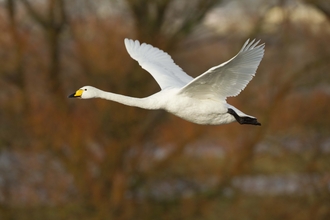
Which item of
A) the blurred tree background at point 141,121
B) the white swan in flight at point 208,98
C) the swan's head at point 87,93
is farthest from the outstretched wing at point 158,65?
the blurred tree background at point 141,121

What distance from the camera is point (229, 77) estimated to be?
28.9ft

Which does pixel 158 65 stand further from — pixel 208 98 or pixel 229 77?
pixel 229 77

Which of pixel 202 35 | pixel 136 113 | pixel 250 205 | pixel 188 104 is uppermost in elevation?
pixel 202 35

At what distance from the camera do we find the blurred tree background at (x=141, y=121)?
1992cm

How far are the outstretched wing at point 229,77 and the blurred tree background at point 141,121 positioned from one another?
10733 mm

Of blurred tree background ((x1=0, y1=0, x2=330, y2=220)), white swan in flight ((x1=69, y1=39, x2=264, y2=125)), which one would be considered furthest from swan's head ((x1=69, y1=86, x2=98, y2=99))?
blurred tree background ((x1=0, y1=0, x2=330, y2=220))

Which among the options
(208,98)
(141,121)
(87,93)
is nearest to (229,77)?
(208,98)

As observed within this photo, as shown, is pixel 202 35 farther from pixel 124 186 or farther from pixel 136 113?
pixel 124 186

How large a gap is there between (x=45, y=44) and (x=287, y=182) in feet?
27.1

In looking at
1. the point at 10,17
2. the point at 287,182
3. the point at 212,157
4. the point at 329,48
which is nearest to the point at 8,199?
the point at 10,17

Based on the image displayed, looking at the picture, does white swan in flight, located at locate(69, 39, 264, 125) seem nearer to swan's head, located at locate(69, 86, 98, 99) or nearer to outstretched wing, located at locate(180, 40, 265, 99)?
outstretched wing, located at locate(180, 40, 265, 99)

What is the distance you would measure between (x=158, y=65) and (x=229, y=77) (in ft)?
6.62

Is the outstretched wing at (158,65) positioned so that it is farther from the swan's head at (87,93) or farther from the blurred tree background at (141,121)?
the blurred tree background at (141,121)

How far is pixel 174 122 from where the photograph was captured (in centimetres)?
2216
